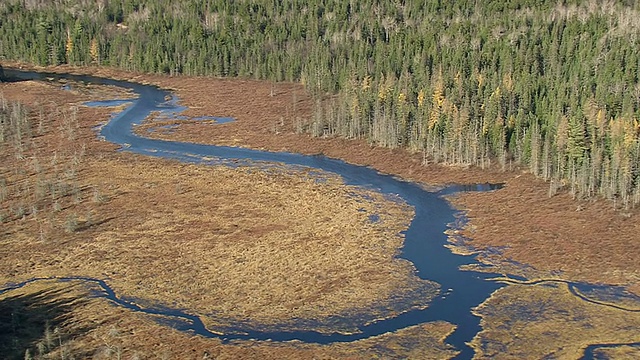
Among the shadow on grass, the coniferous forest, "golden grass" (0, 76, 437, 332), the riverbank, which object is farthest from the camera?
the coniferous forest

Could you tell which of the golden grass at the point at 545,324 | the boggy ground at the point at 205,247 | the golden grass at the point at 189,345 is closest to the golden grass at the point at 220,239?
the boggy ground at the point at 205,247

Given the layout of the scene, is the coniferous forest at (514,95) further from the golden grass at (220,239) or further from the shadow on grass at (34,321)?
the shadow on grass at (34,321)

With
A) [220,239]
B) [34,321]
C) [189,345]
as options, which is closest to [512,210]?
[220,239]

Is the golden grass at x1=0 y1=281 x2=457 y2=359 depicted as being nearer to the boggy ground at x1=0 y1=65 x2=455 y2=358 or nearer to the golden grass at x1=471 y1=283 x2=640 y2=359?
the boggy ground at x1=0 y1=65 x2=455 y2=358

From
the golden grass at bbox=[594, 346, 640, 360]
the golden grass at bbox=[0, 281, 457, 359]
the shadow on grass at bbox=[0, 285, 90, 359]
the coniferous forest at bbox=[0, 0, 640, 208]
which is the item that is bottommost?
the golden grass at bbox=[594, 346, 640, 360]

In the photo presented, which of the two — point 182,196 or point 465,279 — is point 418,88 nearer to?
point 182,196

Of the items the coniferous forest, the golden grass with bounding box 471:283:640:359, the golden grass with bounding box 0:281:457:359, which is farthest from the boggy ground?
the coniferous forest
